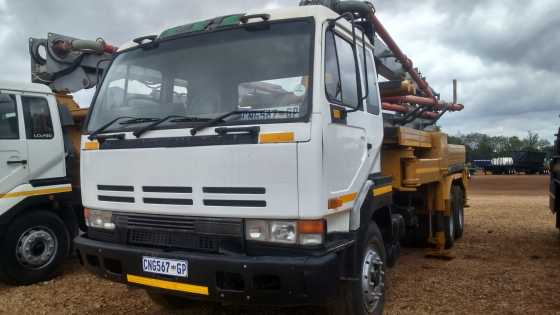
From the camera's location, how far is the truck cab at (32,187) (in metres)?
5.27

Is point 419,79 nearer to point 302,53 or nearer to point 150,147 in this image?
point 302,53

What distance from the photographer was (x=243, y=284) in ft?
9.51

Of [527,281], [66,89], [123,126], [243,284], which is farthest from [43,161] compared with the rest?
[527,281]

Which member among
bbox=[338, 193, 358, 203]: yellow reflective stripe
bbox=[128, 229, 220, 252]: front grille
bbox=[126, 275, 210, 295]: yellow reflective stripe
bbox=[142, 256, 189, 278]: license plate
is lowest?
bbox=[126, 275, 210, 295]: yellow reflective stripe

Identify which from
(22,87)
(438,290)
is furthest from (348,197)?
(22,87)

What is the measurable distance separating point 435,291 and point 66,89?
6.09m

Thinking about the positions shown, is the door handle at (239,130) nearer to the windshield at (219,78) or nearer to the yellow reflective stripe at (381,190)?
the windshield at (219,78)

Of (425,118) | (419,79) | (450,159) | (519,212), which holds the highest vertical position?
(419,79)

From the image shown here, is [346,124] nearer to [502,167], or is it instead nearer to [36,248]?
[36,248]

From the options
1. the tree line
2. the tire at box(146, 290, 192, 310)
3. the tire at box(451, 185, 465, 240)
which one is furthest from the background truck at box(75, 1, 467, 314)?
the tree line

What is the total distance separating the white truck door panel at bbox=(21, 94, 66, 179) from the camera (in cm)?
556

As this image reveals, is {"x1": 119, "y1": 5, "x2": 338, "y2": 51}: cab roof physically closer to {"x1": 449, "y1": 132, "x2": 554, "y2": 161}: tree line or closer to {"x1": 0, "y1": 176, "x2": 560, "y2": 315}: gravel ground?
{"x1": 0, "y1": 176, "x2": 560, "y2": 315}: gravel ground

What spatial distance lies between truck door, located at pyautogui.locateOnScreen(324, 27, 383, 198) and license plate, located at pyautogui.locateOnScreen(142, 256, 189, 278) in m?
1.13

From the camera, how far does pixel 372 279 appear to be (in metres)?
→ 3.69
